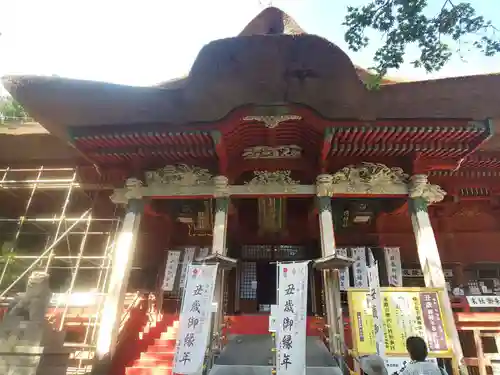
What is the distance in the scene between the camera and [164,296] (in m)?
11.3

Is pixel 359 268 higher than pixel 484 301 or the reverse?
higher

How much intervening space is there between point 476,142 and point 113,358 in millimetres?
9404

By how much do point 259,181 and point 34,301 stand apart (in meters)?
5.56

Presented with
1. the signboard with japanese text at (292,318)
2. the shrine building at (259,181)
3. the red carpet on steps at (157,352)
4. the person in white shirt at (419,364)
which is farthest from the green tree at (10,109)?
the person in white shirt at (419,364)

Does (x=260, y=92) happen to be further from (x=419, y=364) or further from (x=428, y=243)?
(x=419, y=364)

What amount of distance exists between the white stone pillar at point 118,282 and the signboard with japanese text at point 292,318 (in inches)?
149

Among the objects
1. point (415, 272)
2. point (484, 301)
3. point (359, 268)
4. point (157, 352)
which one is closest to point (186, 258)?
point (157, 352)

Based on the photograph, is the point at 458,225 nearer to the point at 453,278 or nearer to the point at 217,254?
the point at 453,278

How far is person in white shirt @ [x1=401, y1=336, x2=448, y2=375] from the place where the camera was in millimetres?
3377

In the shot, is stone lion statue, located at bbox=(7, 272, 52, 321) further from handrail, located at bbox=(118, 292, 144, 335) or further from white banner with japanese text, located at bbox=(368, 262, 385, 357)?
white banner with japanese text, located at bbox=(368, 262, 385, 357)

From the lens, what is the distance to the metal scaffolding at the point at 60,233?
971 cm

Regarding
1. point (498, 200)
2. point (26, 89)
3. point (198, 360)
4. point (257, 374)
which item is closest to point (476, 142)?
point (498, 200)

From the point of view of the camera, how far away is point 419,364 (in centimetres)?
344

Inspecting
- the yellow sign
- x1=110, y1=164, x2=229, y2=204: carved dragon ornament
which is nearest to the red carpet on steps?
x1=110, y1=164, x2=229, y2=204: carved dragon ornament
